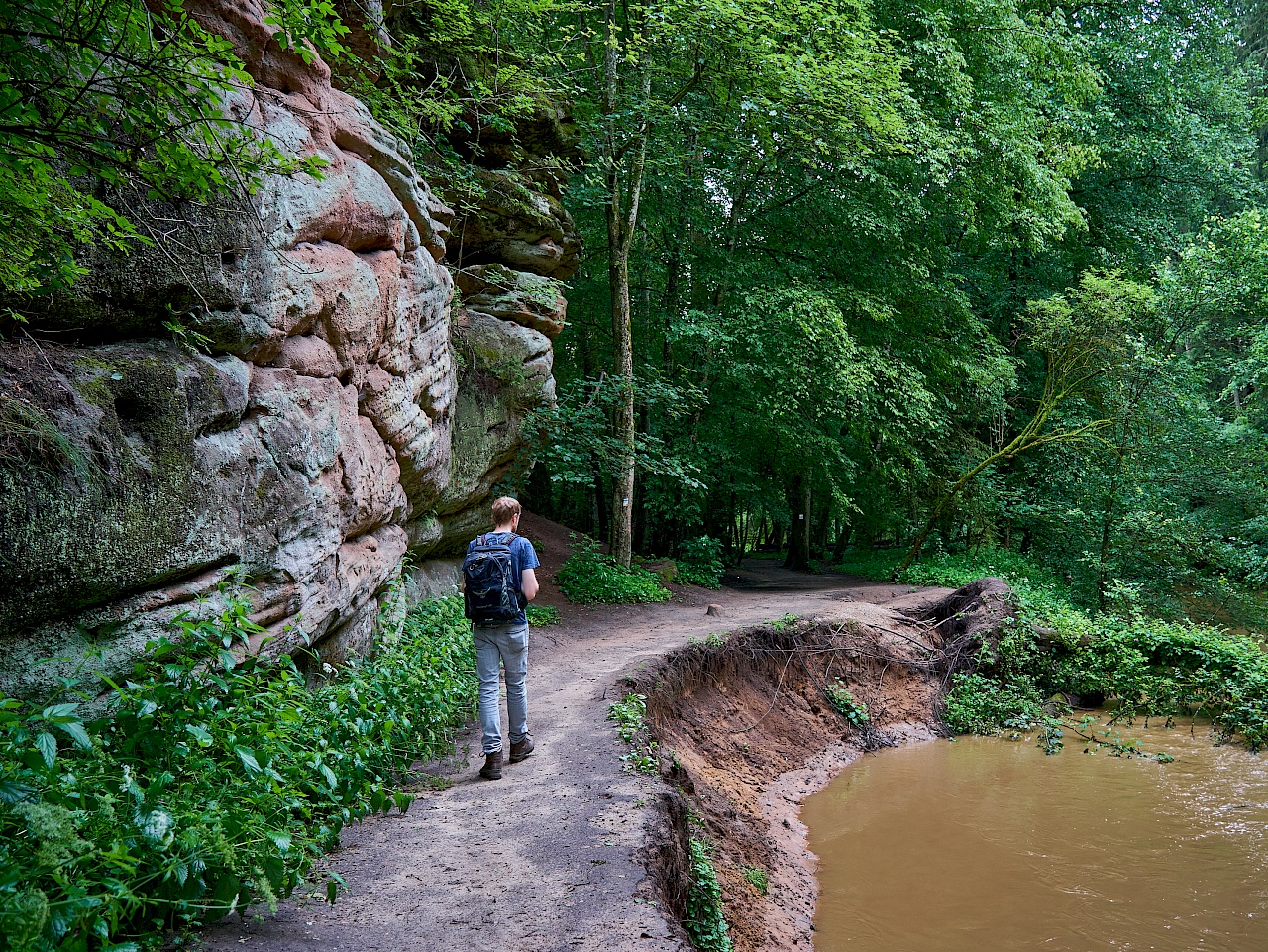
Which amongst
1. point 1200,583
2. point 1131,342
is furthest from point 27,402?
point 1131,342

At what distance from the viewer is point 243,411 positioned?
18.0ft

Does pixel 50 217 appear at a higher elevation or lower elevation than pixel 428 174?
lower

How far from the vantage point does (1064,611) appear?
45.5 ft

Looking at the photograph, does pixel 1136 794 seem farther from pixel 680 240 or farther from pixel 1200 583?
pixel 680 240

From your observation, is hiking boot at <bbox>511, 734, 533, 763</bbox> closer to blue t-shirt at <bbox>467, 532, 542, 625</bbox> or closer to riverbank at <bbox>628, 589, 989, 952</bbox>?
blue t-shirt at <bbox>467, 532, 542, 625</bbox>

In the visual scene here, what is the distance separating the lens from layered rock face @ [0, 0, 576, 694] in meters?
4.11

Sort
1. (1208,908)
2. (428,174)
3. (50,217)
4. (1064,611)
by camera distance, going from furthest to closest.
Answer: (1064,611), (428,174), (1208,908), (50,217)

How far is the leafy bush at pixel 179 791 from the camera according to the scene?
249 cm

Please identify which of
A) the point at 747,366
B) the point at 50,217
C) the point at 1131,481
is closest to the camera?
the point at 50,217

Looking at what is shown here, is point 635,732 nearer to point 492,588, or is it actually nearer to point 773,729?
point 492,588

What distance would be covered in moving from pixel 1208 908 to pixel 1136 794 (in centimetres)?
310

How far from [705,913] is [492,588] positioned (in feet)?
8.36

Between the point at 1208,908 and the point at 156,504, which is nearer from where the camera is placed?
the point at 156,504

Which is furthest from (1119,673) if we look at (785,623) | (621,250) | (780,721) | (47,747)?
(47,747)
